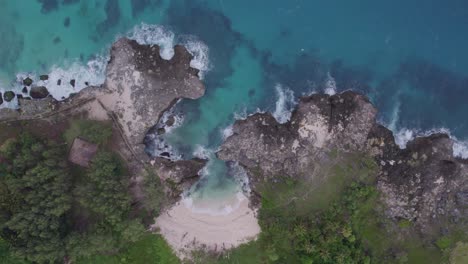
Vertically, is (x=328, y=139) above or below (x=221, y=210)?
above

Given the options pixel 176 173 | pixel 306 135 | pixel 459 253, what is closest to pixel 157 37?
pixel 176 173

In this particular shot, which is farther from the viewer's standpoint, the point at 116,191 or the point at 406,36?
the point at 406,36

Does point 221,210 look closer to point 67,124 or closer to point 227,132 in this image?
point 227,132

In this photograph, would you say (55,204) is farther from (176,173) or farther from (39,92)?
(39,92)

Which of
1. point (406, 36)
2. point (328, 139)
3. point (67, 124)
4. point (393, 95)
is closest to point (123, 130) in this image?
point (67, 124)

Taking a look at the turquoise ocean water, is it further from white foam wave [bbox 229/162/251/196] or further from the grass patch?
the grass patch

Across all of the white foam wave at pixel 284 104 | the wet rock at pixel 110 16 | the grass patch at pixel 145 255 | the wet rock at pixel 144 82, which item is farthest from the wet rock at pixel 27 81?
the white foam wave at pixel 284 104

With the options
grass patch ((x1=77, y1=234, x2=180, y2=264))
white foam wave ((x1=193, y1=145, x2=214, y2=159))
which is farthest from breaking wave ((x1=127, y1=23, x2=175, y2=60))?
grass patch ((x1=77, y1=234, x2=180, y2=264))

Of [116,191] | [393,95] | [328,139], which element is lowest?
[116,191]
